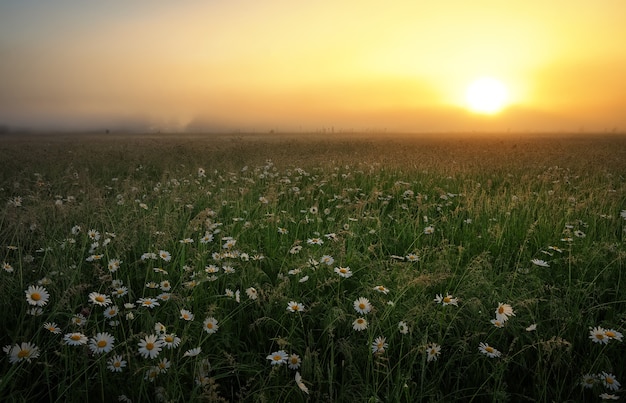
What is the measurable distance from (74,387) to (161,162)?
9743 millimetres

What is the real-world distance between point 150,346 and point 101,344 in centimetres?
24

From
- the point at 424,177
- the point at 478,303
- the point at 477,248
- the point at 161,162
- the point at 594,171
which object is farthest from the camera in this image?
the point at 161,162

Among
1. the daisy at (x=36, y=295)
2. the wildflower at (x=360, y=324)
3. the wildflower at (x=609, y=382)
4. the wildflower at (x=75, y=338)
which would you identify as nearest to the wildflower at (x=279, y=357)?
the wildflower at (x=360, y=324)

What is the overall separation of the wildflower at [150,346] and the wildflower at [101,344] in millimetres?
142

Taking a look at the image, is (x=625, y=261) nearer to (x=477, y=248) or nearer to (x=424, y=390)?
(x=477, y=248)

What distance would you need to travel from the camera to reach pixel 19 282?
2861mm

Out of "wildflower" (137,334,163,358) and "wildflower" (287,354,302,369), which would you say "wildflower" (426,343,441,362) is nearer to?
"wildflower" (287,354,302,369)

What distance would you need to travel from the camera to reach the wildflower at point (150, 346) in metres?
1.95

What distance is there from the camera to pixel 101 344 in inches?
77.2

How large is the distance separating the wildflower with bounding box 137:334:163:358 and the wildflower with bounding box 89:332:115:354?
0.47 ft

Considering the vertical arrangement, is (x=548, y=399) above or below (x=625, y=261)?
below

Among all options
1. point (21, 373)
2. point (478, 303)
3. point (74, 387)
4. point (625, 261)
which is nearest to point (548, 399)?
point (478, 303)

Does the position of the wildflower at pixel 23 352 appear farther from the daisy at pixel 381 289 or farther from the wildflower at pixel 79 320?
the daisy at pixel 381 289

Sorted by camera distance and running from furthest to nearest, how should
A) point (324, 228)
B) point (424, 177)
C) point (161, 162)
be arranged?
point (161, 162)
point (424, 177)
point (324, 228)
